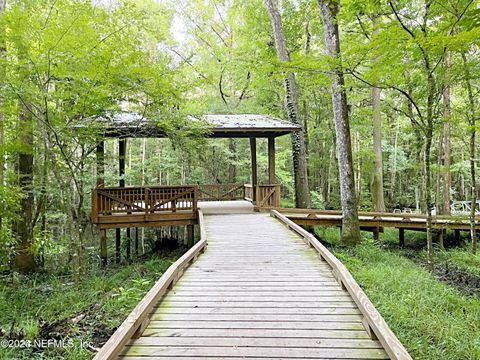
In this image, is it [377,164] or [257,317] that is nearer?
[257,317]

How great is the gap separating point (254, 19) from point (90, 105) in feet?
41.2

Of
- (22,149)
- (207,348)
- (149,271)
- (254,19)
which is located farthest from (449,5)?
(254,19)

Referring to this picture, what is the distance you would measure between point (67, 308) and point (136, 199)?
4.49 meters

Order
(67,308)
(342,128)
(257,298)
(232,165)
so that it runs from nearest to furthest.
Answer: (257,298) → (67,308) → (342,128) → (232,165)

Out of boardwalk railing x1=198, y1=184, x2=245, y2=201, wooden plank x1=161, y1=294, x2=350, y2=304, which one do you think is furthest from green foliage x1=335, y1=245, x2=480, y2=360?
boardwalk railing x1=198, y1=184, x2=245, y2=201

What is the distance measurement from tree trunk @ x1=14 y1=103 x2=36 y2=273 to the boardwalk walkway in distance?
6.03m

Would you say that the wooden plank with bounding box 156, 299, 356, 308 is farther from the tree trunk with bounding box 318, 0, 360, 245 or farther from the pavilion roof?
the pavilion roof

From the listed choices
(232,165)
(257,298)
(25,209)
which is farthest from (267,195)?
(232,165)

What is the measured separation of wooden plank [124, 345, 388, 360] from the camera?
280 cm

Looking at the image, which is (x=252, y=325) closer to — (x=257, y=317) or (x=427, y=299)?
(x=257, y=317)

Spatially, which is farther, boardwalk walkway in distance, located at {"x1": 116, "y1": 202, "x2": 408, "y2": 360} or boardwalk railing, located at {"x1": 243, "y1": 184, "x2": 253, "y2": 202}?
boardwalk railing, located at {"x1": 243, "y1": 184, "x2": 253, "y2": 202}

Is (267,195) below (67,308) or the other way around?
the other way around

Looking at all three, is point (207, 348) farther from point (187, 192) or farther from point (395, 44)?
point (187, 192)

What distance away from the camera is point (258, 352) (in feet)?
9.38
